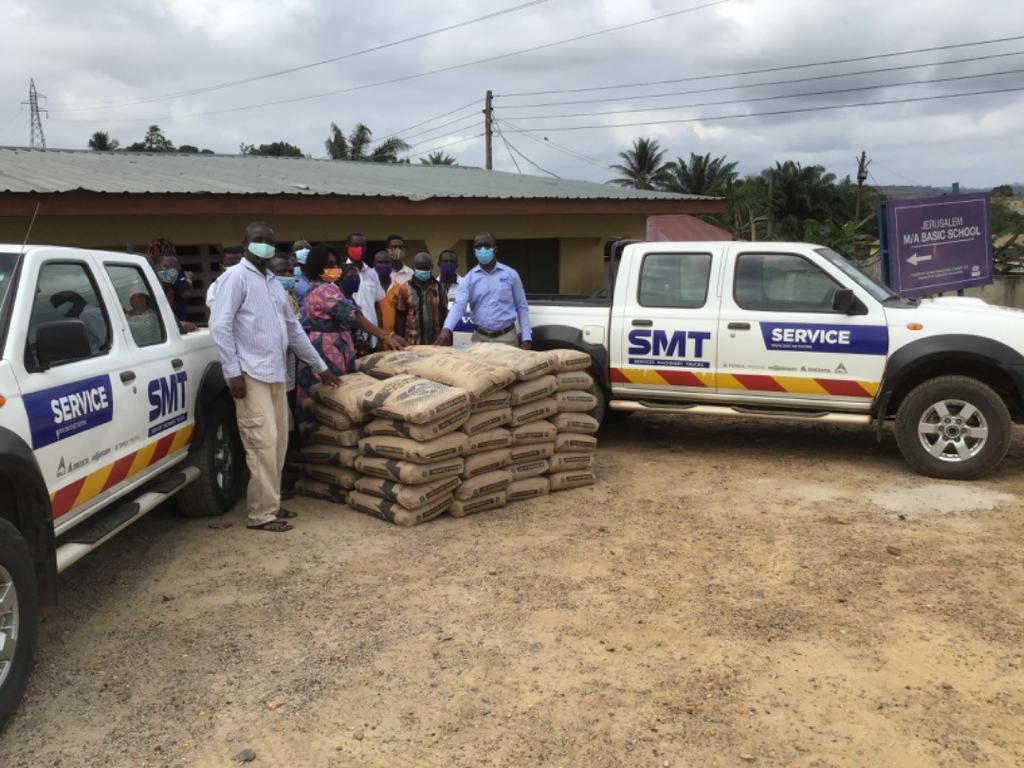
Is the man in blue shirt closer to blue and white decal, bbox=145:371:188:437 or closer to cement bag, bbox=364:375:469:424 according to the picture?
cement bag, bbox=364:375:469:424

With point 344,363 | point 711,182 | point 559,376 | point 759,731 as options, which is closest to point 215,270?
point 344,363

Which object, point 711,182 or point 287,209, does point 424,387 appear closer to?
point 287,209

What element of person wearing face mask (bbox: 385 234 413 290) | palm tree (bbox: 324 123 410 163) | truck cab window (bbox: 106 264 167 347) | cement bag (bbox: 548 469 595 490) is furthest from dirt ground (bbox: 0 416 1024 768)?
palm tree (bbox: 324 123 410 163)

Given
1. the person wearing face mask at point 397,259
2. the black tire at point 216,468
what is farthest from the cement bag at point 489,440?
the person wearing face mask at point 397,259

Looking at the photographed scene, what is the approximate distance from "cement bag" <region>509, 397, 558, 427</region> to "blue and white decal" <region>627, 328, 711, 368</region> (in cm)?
135

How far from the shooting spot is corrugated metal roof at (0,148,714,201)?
30.5 ft

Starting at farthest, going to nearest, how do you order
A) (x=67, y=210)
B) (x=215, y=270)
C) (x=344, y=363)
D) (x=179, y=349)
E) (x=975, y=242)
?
(x=215, y=270) → (x=975, y=242) → (x=67, y=210) → (x=344, y=363) → (x=179, y=349)

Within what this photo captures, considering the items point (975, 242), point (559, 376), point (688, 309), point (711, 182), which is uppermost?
point (711, 182)

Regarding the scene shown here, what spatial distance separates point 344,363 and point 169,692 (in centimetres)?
332

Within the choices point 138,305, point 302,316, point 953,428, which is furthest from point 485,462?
point 953,428

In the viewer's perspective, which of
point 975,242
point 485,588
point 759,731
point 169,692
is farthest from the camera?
point 975,242

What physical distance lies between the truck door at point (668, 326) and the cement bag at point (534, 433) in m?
1.43

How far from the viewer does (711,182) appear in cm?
4431

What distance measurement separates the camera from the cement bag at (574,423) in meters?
6.66
